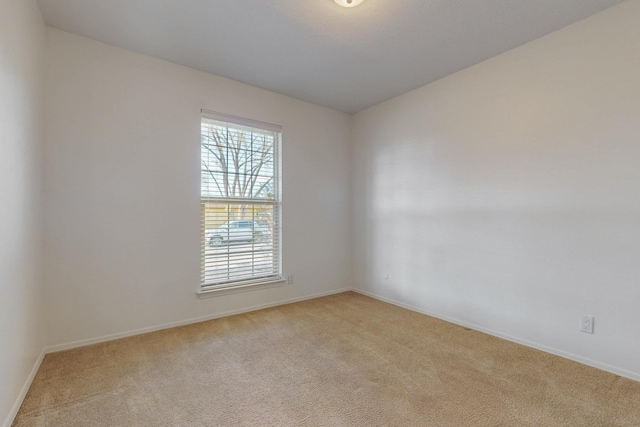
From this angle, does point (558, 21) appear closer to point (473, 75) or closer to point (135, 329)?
point (473, 75)

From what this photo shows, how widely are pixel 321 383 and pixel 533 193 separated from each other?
2.38 m

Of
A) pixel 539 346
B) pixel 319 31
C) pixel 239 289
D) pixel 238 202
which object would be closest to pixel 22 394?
pixel 239 289

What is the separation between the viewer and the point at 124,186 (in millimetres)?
2723

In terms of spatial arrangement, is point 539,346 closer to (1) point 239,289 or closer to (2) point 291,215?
(2) point 291,215

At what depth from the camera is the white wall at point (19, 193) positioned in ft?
5.09

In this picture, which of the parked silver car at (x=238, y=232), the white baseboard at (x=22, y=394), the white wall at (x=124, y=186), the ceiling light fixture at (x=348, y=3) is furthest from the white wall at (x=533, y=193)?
the white baseboard at (x=22, y=394)

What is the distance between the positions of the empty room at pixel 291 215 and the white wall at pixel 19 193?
3 cm

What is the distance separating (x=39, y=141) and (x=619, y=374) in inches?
184

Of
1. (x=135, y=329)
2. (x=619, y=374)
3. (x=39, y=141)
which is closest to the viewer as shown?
(x=619, y=374)

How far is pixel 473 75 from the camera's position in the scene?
3.00m

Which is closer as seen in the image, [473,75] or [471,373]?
[471,373]

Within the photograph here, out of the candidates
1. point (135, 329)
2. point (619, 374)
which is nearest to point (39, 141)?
point (135, 329)

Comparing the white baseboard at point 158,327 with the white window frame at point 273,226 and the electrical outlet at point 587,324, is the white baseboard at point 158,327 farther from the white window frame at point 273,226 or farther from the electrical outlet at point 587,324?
the electrical outlet at point 587,324

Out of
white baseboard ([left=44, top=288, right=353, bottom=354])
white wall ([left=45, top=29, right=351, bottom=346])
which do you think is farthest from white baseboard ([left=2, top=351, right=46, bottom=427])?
white wall ([left=45, top=29, right=351, bottom=346])
